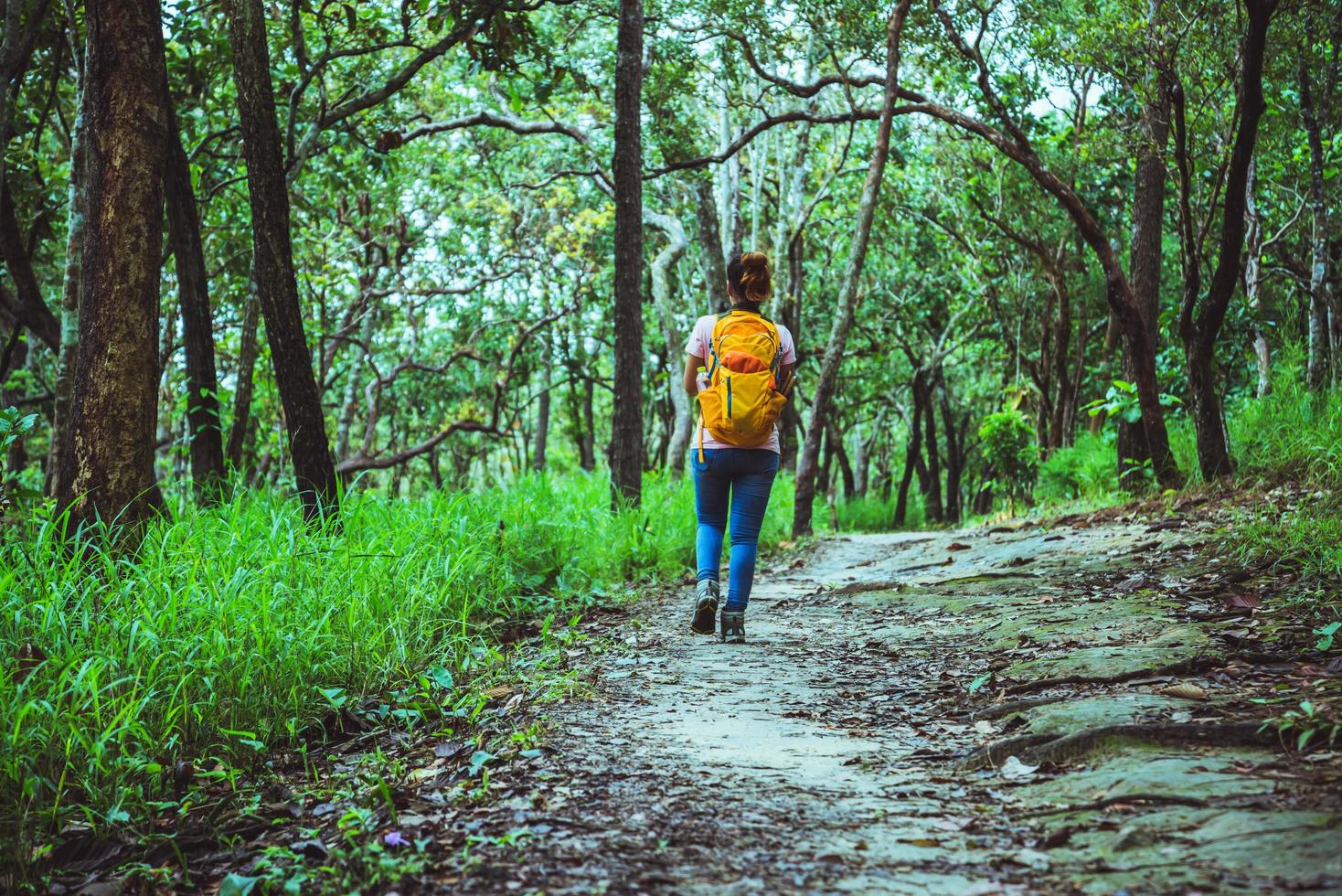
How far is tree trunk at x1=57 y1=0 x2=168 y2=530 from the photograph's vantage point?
506 cm

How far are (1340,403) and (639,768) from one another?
7584 millimetres

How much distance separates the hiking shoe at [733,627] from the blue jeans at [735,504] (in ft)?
0.12

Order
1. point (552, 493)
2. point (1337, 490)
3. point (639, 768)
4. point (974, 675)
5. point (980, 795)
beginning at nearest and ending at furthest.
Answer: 1. point (980, 795)
2. point (639, 768)
3. point (974, 675)
4. point (1337, 490)
5. point (552, 493)

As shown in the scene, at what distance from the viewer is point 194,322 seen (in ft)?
26.1

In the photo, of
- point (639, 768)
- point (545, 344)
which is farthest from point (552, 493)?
point (545, 344)

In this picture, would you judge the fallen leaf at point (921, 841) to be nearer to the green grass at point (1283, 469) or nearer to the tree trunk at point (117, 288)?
the green grass at point (1283, 469)

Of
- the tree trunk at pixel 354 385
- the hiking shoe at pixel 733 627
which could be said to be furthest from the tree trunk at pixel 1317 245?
the tree trunk at pixel 354 385

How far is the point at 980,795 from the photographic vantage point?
3.18 metres

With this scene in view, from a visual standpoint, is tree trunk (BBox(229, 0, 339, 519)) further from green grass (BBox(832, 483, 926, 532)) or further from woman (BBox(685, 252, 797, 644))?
green grass (BBox(832, 483, 926, 532))

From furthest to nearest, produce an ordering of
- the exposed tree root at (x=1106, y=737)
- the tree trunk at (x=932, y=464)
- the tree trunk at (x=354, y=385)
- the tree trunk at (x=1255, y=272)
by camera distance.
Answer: the tree trunk at (x=932, y=464) < the tree trunk at (x=354, y=385) < the tree trunk at (x=1255, y=272) < the exposed tree root at (x=1106, y=737)

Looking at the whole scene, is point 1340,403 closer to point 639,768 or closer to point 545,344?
point 639,768

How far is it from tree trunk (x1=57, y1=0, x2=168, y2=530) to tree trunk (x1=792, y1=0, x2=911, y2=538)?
→ 343 inches

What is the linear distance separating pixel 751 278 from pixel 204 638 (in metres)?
3.42

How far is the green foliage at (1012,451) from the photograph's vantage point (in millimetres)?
15188
